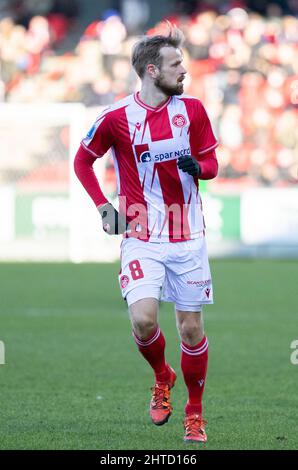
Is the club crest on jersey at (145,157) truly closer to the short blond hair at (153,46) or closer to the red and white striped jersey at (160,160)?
the red and white striped jersey at (160,160)

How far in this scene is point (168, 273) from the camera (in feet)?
19.5

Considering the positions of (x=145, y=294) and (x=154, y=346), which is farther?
(x=154, y=346)

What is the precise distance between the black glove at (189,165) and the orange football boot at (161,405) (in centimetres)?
120

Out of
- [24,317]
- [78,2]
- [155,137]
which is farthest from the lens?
[78,2]

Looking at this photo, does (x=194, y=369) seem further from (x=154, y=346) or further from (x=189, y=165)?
(x=189, y=165)

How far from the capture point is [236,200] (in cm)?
1842

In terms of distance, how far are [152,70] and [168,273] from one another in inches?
41.4

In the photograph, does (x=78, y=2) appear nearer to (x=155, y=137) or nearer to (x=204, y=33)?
(x=204, y=33)

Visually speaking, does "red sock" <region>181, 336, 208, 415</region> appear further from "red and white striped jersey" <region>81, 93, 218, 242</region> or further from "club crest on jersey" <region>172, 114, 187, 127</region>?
"club crest on jersey" <region>172, 114, 187, 127</region>

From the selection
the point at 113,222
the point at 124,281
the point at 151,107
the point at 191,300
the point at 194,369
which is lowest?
the point at 194,369

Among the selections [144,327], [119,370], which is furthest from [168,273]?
[119,370]

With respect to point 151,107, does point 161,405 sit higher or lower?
lower

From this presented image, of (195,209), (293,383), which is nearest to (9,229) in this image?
(293,383)
